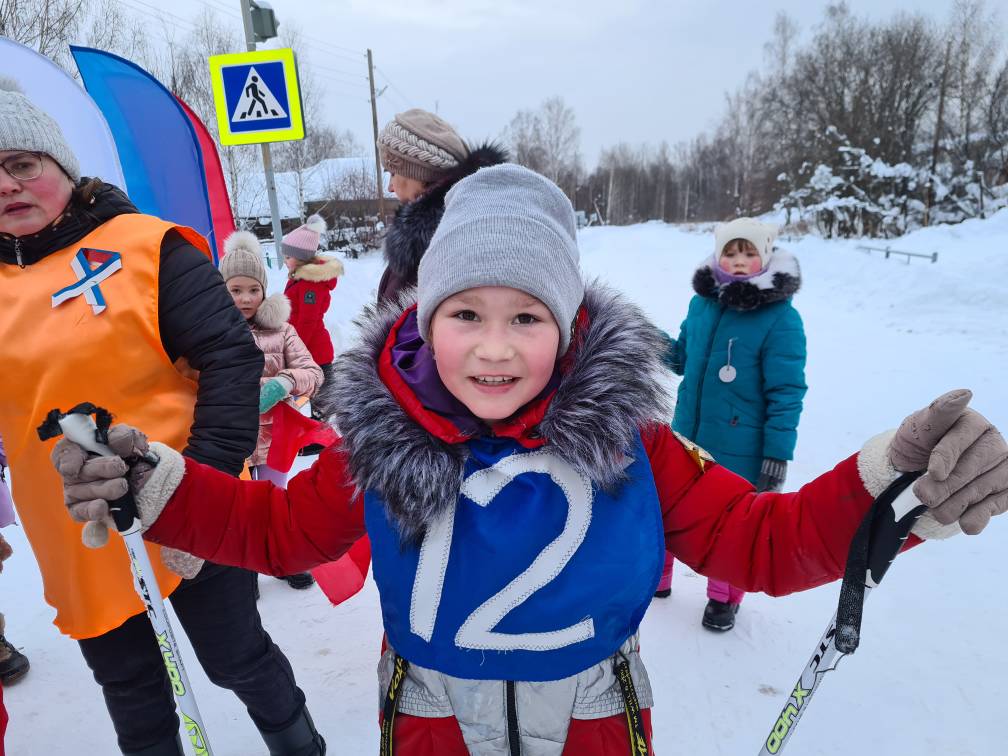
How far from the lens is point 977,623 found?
2656mm

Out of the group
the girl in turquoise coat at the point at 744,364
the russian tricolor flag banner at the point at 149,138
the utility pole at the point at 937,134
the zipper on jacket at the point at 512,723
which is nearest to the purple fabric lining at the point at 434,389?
the zipper on jacket at the point at 512,723

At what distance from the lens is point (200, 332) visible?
1555 mm

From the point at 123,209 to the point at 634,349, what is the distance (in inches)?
55.9

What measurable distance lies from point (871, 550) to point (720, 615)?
1.88 m

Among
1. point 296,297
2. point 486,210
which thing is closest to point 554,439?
point 486,210

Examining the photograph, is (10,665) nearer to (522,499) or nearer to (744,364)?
(522,499)

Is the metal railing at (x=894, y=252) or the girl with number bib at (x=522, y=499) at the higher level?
the girl with number bib at (x=522, y=499)

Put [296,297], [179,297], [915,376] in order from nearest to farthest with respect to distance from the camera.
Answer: [179,297] < [296,297] < [915,376]

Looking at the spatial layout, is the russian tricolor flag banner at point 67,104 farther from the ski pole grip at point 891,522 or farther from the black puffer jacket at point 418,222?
the ski pole grip at point 891,522

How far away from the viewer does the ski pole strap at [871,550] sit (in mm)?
994

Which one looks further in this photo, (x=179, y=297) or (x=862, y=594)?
(x=179, y=297)

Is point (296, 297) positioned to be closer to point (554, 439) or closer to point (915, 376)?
point (554, 439)

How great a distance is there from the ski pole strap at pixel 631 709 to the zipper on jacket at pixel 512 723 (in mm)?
212

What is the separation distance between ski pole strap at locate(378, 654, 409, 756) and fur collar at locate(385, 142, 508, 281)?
163 centimetres
